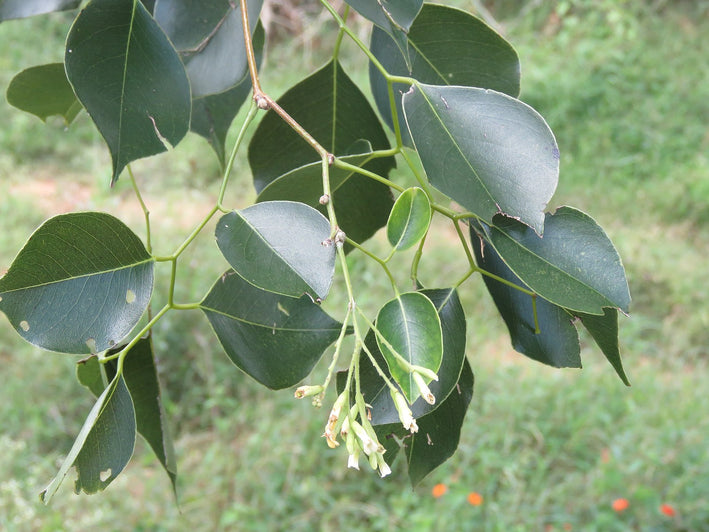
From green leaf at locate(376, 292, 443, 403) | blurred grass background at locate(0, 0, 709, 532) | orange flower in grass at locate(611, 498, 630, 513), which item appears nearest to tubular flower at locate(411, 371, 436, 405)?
green leaf at locate(376, 292, 443, 403)

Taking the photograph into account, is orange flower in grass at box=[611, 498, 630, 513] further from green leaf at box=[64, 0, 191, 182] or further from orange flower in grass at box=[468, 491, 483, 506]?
green leaf at box=[64, 0, 191, 182]

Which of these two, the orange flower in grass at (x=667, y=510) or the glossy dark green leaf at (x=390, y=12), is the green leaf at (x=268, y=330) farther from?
the orange flower in grass at (x=667, y=510)

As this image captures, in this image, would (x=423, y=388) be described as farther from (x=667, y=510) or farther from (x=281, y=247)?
(x=667, y=510)

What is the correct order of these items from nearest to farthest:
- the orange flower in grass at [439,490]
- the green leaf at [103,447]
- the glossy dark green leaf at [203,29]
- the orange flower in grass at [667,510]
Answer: the green leaf at [103,447] → the glossy dark green leaf at [203,29] → the orange flower in grass at [667,510] → the orange flower in grass at [439,490]

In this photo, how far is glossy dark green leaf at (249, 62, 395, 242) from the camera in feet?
1.63

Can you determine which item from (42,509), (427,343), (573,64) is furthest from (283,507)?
(573,64)

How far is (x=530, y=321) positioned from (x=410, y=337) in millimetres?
125

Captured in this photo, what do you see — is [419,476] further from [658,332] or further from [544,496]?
[658,332]

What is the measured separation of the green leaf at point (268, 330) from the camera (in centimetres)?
44

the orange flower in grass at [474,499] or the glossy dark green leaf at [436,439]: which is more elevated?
the glossy dark green leaf at [436,439]

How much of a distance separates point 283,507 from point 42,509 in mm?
640

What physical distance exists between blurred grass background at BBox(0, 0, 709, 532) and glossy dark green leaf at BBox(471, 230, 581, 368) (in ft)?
4.56

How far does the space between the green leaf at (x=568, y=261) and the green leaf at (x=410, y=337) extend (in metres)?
0.05

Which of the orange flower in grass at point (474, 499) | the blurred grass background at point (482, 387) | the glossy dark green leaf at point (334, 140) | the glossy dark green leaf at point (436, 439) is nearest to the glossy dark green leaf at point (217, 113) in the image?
the glossy dark green leaf at point (334, 140)
